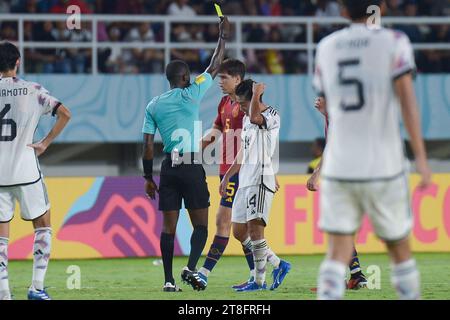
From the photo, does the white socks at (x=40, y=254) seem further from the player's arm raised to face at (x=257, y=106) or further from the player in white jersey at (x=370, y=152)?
the player in white jersey at (x=370, y=152)

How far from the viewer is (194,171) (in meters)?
10.6

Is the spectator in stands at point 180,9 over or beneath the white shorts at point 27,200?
over

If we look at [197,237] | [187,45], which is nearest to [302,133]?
[187,45]

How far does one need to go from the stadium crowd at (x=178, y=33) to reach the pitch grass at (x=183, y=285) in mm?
4633

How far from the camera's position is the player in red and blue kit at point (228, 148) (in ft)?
35.8

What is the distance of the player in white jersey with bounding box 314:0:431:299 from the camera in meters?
6.40

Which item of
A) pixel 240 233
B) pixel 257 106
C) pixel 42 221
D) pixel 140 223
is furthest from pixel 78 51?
pixel 42 221

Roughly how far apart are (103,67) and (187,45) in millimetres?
1538

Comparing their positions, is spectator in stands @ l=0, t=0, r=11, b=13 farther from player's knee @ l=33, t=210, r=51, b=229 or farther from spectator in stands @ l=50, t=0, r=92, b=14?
player's knee @ l=33, t=210, r=51, b=229

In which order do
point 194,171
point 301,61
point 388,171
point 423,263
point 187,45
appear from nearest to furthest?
1. point 388,171
2. point 194,171
3. point 423,263
4. point 187,45
5. point 301,61

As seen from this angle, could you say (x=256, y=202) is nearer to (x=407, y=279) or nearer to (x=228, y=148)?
(x=228, y=148)

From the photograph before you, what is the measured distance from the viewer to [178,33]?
19.3 metres

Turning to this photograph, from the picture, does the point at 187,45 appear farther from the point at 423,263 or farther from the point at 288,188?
the point at 423,263

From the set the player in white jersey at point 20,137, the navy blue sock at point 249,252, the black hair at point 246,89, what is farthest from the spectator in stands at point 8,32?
the player in white jersey at point 20,137
